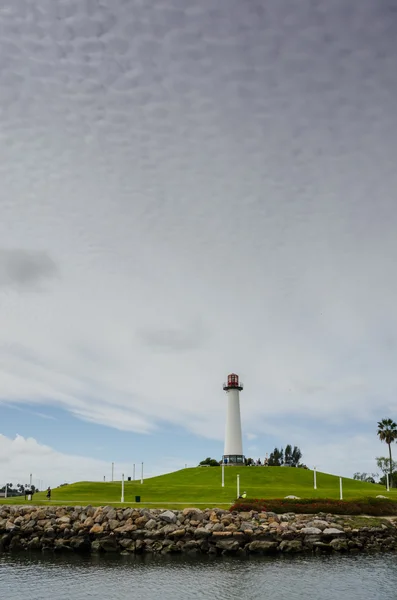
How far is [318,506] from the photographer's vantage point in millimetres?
51625

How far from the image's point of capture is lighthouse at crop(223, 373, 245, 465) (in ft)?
340

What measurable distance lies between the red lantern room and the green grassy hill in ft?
53.2

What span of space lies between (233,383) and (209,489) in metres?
39.4

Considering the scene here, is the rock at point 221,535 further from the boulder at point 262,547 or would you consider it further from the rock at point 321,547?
the rock at point 321,547

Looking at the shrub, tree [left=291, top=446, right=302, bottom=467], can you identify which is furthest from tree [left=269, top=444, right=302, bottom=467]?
the shrub

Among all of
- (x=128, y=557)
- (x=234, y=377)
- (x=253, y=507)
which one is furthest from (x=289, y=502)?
(x=234, y=377)

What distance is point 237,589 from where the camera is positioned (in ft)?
100

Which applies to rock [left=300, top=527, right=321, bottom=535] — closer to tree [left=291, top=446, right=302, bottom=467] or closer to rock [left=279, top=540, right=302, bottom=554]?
rock [left=279, top=540, right=302, bottom=554]

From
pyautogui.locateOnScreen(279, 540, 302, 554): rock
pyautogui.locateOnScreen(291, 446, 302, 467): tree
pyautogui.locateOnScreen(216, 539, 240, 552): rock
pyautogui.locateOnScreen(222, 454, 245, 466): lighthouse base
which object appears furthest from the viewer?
pyautogui.locateOnScreen(291, 446, 302, 467): tree

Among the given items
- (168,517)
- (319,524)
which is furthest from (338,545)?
(168,517)

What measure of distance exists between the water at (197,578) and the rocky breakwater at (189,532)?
9.04 ft

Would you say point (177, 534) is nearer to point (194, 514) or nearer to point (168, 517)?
point (168, 517)

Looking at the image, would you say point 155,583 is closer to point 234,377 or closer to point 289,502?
point 289,502

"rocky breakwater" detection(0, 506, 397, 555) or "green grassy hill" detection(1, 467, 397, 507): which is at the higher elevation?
"green grassy hill" detection(1, 467, 397, 507)
